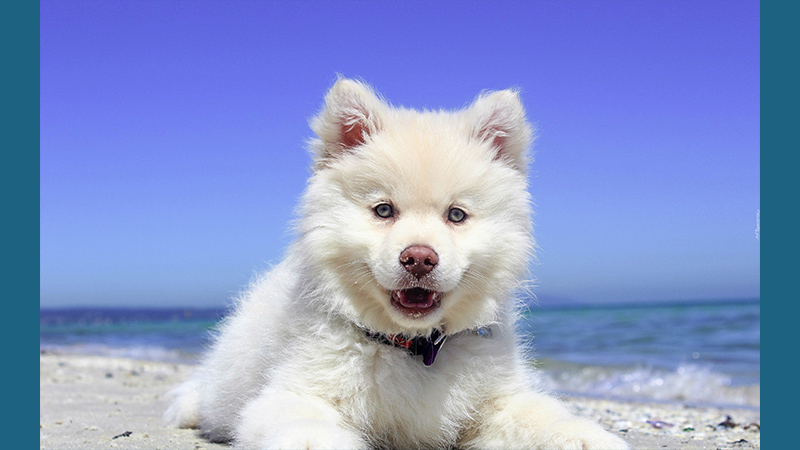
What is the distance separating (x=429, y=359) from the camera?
3.11m

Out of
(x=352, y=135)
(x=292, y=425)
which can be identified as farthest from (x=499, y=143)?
(x=292, y=425)

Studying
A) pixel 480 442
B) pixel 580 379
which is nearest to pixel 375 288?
pixel 480 442

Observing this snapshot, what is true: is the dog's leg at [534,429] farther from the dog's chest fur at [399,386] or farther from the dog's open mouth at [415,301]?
the dog's open mouth at [415,301]

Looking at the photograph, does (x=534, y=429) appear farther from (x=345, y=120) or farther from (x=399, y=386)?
(x=345, y=120)

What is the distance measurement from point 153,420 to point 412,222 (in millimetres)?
3439

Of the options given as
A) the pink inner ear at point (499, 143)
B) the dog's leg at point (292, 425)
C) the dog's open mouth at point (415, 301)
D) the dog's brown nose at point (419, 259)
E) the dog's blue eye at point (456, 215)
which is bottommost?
the dog's leg at point (292, 425)

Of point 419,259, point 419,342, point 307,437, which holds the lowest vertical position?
point 307,437

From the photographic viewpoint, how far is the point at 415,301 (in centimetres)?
293

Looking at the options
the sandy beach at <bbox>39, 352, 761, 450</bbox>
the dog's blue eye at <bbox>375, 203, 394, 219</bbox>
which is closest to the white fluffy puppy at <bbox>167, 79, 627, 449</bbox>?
the dog's blue eye at <bbox>375, 203, 394, 219</bbox>

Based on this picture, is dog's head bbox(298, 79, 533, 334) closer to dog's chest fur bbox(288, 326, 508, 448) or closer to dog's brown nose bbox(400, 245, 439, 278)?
dog's brown nose bbox(400, 245, 439, 278)

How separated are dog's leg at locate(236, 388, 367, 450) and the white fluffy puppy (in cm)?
1

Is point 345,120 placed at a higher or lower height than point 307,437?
higher

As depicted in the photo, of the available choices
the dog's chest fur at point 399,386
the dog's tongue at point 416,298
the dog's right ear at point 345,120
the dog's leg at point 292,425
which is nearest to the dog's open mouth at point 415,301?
the dog's tongue at point 416,298

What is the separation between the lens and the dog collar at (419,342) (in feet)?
10.2
